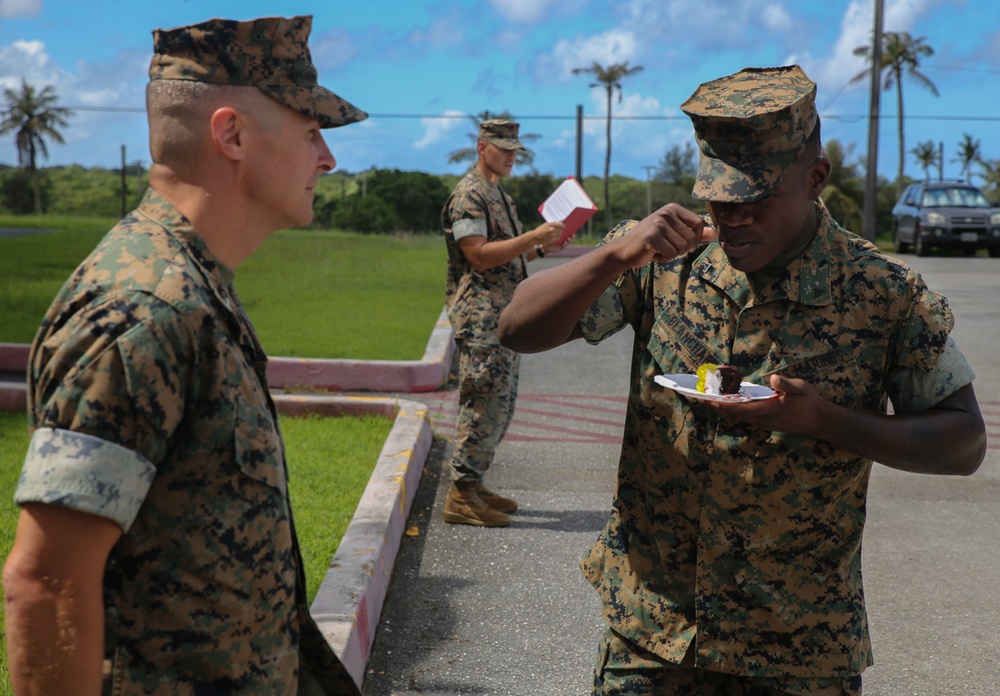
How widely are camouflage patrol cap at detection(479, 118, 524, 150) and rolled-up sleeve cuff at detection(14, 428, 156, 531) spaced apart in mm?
5125

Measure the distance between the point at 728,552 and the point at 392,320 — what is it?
1201 centimetres

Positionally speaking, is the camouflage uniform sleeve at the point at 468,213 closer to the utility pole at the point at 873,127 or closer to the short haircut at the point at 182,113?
the short haircut at the point at 182,113

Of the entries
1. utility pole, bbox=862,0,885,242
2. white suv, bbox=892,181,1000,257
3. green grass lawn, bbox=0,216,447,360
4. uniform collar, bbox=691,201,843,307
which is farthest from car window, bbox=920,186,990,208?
uniform collar, bbox=691,201,843,307

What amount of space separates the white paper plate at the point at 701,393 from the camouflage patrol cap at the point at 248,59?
3.12ft

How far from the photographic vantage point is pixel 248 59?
201 centimetres

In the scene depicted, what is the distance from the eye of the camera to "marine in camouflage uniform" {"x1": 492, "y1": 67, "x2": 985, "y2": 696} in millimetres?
2600

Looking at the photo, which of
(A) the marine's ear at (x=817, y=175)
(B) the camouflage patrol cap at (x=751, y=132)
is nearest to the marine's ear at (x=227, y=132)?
(B) the camouflage patrol cap at (x=751, y=132)

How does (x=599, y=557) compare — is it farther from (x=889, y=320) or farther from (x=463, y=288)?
(x=463, y=288)

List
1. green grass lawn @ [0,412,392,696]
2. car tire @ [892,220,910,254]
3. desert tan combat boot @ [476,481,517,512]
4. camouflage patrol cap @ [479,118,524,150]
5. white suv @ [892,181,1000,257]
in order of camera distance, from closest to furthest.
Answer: green grass lawn @ [0,412,392,696]
desert tan combat boot @ [476,481,517,512]
camouflage patrol cap @ [479,118,524,150]
white suv @ [892,181,1000,257]
car tire @ [892,220,910,254]

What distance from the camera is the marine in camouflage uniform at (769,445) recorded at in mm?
2600

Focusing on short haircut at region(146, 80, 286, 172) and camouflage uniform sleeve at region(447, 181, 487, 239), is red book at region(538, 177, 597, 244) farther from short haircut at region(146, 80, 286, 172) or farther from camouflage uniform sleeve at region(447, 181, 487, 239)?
short haircut at region(146, 80, 286, 172)

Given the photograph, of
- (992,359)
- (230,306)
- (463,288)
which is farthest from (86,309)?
(992,359)

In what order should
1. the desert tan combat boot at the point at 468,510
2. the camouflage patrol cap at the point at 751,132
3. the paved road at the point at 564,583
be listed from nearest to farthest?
the camouflage patrol cap at the point at 751,132 → the paved road at the point at 564,583 → the desert tan combat boot at the point at 468,510

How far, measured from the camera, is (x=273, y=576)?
2016mm
